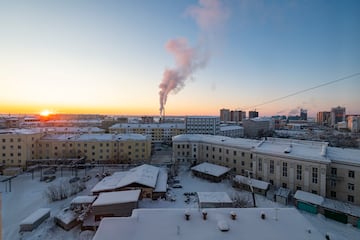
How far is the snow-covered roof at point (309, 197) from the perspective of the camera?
2080cm

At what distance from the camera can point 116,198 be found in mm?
19688

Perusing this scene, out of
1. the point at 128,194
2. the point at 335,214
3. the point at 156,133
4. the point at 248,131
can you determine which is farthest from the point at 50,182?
the point at 248,131

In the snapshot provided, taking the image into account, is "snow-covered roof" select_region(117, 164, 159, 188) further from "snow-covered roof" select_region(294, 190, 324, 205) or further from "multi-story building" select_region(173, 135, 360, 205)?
"snow-covered roof" select_region(294, 190, 324, 205)

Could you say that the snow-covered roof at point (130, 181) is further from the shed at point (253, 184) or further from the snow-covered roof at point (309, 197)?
the snow-covered roof at point (309, 197)

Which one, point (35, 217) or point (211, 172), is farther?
point (211, 172)

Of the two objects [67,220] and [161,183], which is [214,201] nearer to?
[161,183]

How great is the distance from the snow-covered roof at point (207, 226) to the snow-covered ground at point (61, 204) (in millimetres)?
5200

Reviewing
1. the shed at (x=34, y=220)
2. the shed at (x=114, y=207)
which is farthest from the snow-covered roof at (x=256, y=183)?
the shed at (x=34, y=220)

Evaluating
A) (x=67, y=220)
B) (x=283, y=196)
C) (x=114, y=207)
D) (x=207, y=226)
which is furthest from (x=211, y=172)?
(x=67, y=220)

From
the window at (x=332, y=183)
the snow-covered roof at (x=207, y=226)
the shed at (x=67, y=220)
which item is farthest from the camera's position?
the window at (x=332, y=183)

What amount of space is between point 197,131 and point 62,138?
146 feet

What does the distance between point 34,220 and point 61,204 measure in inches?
183

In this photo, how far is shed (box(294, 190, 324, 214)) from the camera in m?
20.6

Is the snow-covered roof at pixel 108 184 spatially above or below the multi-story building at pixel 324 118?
below
